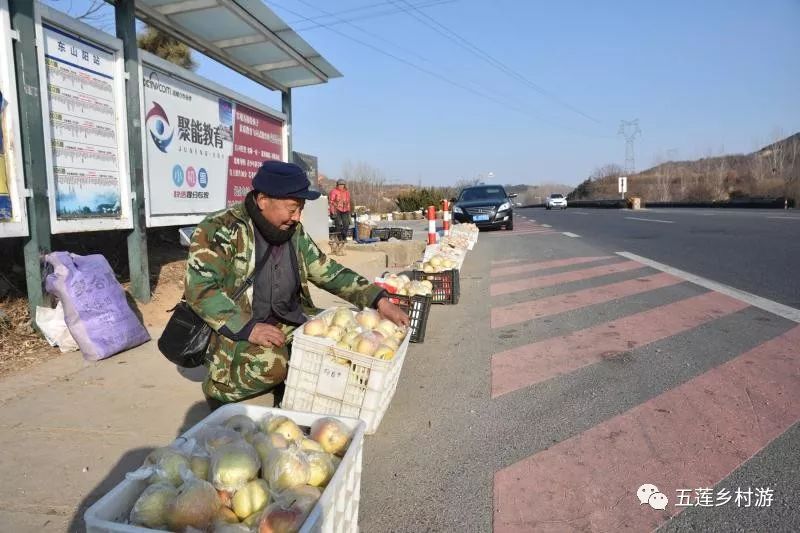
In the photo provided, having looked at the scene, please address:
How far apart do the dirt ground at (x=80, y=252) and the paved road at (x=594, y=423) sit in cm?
302

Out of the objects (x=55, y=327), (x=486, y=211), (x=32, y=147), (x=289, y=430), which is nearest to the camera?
(x=289, y=430)

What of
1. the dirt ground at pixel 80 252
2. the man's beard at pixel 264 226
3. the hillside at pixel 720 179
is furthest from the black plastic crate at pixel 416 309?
the hillside at pixel 720 179

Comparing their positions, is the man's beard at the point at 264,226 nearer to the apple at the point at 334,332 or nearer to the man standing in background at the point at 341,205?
the apple at the point at 334,332

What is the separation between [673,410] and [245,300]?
2.79 m

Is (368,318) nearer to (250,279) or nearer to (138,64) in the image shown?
(250,279)

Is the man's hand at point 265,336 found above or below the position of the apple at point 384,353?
above

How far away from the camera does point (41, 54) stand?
14.5 feet

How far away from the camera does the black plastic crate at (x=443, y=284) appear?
6875 mm

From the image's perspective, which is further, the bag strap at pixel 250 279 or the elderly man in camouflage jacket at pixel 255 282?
the bag strap at pixel 250 279

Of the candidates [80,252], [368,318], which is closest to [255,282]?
[368,318]

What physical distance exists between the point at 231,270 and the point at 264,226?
0.33m

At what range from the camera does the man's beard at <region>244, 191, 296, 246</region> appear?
10.5 feet

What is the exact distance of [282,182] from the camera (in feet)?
9.96

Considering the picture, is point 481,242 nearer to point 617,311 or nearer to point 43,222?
point 617,311
